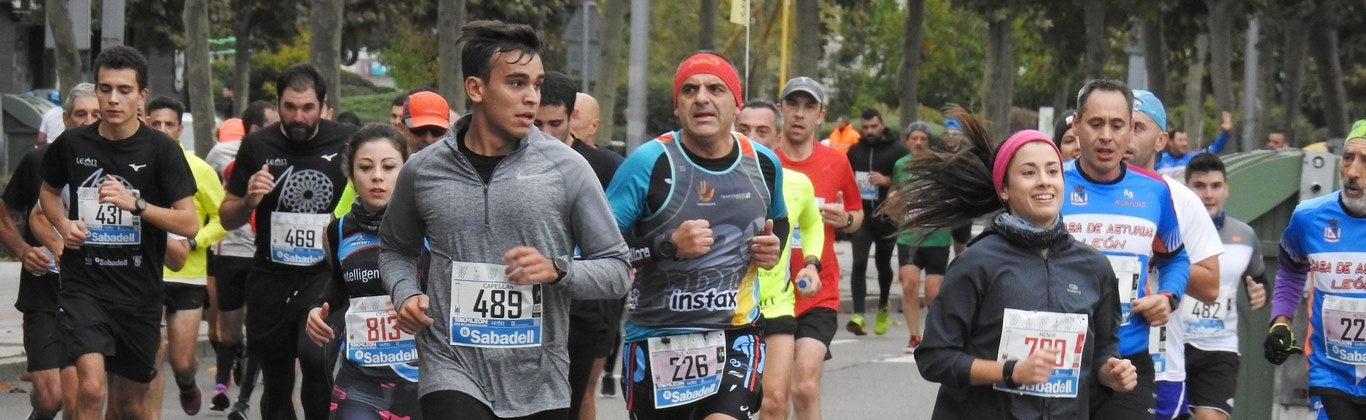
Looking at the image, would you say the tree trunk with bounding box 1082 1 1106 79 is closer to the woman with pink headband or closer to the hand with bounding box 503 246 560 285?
the woman with pink headband

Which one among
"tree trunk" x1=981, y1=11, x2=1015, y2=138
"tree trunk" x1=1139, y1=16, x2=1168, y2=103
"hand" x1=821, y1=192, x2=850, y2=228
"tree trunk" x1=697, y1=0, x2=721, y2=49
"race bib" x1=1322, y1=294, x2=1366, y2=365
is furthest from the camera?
"tree trunk" x1=1139, y1=16, x2=1168, y2=103

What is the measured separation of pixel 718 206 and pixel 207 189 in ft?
13.6

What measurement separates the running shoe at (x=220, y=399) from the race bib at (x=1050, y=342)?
6869 millimetres

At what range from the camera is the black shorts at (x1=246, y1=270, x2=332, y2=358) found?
8766 millimetres

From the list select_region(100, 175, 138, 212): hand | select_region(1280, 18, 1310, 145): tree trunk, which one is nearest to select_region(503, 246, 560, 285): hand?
select_region(100, 175, 138, 212): hand

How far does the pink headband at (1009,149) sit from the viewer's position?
5.67m

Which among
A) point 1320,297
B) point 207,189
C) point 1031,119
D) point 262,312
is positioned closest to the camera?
point 1320,297

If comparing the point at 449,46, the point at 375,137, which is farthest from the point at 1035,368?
the point at 449,46

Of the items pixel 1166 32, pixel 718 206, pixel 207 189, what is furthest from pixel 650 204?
pixel 1166 32

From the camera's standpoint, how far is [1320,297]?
757 centimetres

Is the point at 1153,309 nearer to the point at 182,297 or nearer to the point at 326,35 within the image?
the point at 182,297

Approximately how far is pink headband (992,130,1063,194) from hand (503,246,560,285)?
138cm

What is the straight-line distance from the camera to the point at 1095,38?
2517 cm

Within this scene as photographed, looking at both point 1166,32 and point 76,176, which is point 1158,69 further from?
point 76,176
